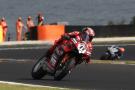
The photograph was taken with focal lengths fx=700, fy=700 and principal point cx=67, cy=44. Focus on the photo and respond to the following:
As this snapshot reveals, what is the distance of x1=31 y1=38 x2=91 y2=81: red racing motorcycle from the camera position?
1583 centimetres

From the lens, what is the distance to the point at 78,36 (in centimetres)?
1609

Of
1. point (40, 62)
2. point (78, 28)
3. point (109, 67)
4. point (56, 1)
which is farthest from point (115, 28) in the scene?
point (56, 1)

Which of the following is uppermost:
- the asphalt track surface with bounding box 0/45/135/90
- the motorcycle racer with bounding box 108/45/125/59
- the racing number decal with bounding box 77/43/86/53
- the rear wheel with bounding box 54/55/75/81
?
the racing number decal with bounding box 77/43/86/53

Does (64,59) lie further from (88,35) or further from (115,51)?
(115,51)

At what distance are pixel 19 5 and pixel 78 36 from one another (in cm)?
6688

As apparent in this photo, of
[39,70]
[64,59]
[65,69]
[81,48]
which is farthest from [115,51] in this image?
[81,48]

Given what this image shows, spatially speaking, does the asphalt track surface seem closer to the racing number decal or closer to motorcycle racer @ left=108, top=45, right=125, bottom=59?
the racing number decal

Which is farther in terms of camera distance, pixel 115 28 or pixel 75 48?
pixel 115 28

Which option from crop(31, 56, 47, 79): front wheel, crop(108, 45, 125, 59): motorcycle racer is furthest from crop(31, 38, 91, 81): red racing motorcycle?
crop(108, 45, 125, 59): motorcycle racer

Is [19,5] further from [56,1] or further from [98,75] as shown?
→ [98,75]

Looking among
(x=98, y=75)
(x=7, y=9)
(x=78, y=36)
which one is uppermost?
(x=78, y=36)

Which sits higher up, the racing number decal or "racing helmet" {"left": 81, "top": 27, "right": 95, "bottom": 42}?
"racing helmet" {"left": 81, "top": 27, "right": 95, "bottom": 42}

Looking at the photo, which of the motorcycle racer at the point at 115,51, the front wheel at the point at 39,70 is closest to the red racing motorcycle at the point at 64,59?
the front wheel at the point at 39,70

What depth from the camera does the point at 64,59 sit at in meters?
16.3
